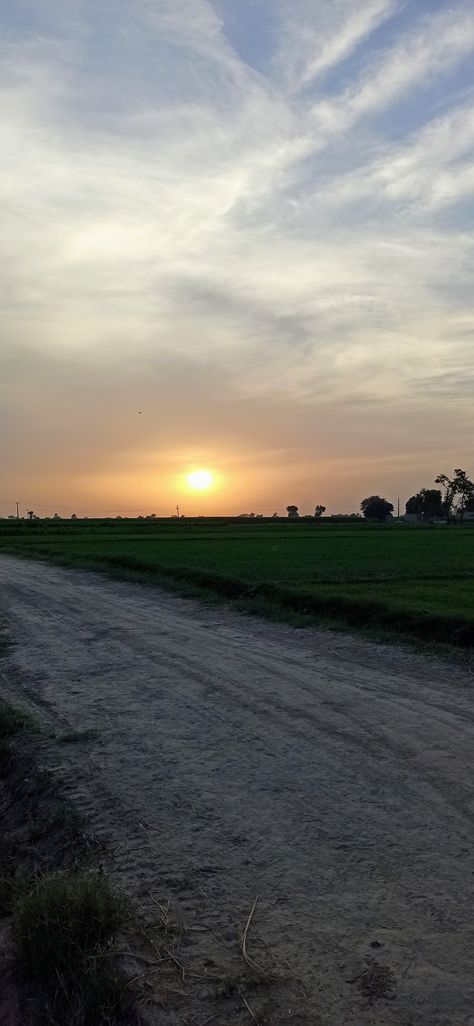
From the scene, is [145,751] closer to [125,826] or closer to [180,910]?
[125,826]

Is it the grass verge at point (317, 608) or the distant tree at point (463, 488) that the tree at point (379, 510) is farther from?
the grass verge at point (317, 608)

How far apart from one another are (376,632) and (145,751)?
6.77 m

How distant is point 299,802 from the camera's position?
5.35m

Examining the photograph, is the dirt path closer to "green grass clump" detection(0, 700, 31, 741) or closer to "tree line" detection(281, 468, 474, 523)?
"green grass clump" detection(0, 700, 31, 741)

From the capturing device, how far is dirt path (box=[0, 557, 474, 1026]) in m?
3.54

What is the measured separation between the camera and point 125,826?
5.07 metres

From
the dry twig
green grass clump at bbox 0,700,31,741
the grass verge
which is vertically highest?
the grass verge

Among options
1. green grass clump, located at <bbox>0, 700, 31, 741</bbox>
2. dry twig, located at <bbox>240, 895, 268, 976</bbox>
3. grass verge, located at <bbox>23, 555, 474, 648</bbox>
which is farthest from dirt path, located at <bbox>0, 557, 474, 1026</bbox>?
grass verge, located at <bbox>23, 555, 474, 648</bbox>

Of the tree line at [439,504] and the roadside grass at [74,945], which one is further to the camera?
the tree line at [439,504]

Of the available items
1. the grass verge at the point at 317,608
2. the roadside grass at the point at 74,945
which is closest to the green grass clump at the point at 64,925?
the roadside grass at the point at 74,945

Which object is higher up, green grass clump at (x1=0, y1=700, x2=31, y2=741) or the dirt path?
green grass clump at (x1=0, y1=700, x2=31, y2=741)

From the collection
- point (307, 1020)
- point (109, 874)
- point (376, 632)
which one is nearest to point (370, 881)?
point (307, 1020)

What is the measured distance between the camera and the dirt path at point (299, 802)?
3.54m

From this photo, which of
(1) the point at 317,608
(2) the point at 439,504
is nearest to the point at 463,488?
(2) the point at 439,504
